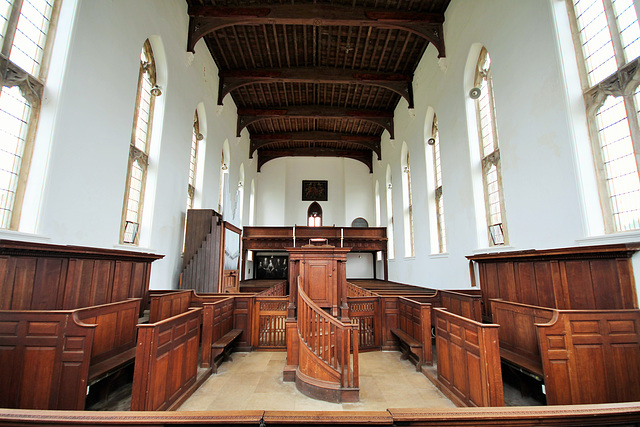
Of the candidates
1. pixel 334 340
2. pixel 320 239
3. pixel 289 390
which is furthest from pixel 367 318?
pixel 289 390

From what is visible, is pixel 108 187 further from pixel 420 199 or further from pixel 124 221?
pixel 420 199

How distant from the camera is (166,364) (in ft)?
9.45

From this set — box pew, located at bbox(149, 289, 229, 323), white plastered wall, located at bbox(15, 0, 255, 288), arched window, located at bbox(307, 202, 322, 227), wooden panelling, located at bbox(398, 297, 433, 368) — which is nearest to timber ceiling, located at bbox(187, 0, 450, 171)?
white plastered wall, located at bbox(15, 0, 255, 288)

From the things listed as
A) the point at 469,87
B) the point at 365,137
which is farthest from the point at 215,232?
the point at 365,137

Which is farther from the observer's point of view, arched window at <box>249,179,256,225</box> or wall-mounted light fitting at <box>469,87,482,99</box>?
arched window at <box>249,179,256,225</box>

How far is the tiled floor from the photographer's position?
3215 millimetres

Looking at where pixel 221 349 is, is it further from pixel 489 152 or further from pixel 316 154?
pixel 316 154

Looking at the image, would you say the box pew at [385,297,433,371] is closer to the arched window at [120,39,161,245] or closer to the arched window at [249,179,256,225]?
the arched window at [120,39,161,245]

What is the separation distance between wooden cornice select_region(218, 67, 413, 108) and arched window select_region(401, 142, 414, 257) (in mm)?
1924

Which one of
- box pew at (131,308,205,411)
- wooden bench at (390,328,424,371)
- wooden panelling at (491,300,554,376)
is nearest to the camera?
box pew at (131,308,205,411)

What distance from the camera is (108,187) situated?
15.7 ft

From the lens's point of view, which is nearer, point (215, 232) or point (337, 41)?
point (215, 232)

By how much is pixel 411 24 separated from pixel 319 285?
7080 millimetres

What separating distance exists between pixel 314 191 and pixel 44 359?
15074 millimetres
